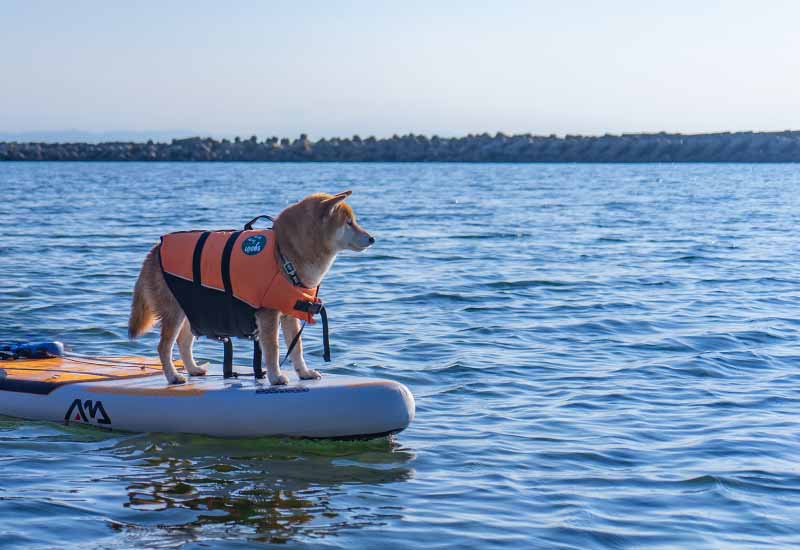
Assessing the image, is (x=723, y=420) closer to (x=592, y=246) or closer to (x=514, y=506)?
(x=514, y=506)

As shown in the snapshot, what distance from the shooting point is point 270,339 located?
855 centimetres

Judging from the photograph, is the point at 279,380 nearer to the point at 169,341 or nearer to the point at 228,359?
the point at 228,359

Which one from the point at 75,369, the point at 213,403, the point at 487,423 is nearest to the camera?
the point at 213,403

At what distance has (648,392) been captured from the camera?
34.2 feet

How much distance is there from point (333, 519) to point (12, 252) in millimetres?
17486

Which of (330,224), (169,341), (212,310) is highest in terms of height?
(330,224)

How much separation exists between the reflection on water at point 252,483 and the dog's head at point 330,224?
1.54 m

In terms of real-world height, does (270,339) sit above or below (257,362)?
above

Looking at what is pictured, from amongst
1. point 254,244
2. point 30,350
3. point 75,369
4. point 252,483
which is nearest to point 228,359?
point 254,244

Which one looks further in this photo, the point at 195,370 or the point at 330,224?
the point at 195,370

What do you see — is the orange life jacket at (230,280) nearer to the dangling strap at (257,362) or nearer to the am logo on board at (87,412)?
the dangling strap at (257,362)

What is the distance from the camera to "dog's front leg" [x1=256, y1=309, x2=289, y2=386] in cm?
854

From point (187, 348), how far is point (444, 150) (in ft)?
307

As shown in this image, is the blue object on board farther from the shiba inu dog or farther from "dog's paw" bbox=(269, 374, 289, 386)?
"dog's paw" bbox=(269, 374, 289, 386)
